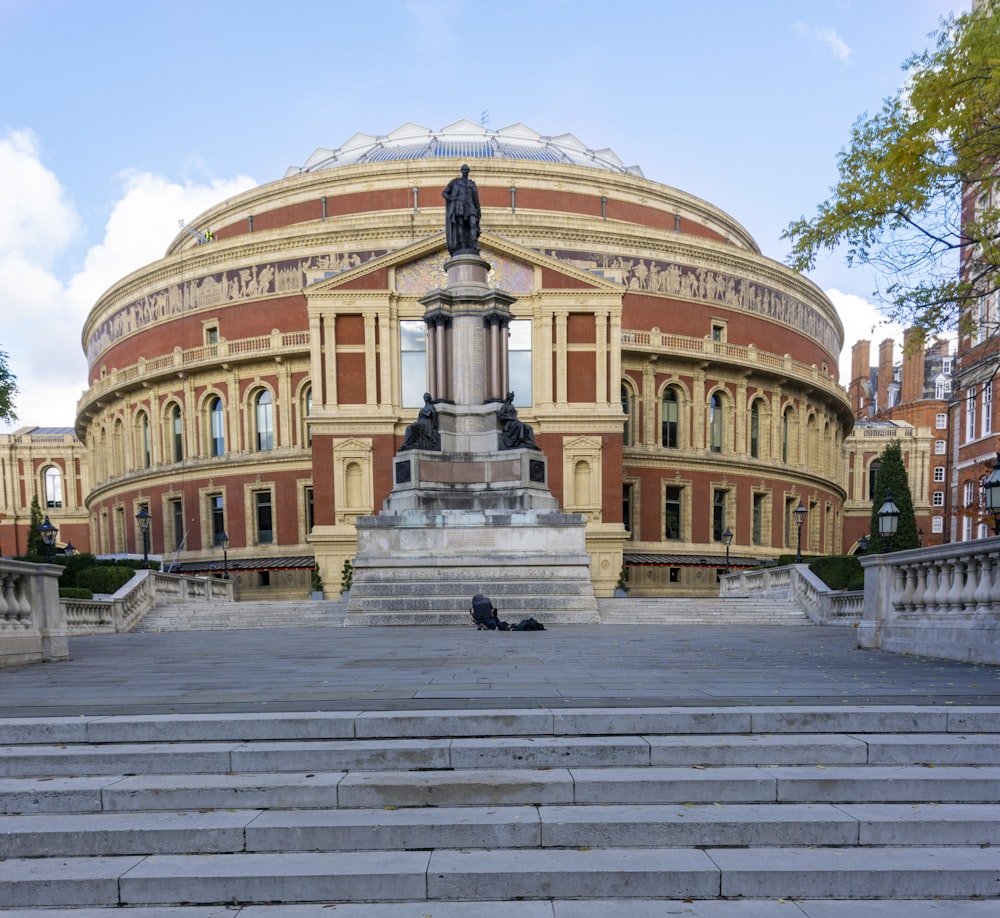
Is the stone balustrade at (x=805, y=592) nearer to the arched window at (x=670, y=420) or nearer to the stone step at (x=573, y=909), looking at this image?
the arched window at (x=670, y=420)

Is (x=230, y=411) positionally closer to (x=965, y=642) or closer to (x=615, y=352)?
(x=615, y=352)

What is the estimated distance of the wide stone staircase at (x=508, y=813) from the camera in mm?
4359

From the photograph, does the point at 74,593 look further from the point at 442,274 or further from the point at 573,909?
the point at 442,274

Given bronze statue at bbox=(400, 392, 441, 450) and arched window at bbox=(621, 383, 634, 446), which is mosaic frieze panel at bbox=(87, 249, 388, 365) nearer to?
arched window at bbox=(621, 383, 634, 446)

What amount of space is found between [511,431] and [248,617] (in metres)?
8.87

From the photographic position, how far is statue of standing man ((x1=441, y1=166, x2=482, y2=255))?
69.8 feet

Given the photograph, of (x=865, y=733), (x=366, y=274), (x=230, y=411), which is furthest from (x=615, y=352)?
(x=865, y=733)

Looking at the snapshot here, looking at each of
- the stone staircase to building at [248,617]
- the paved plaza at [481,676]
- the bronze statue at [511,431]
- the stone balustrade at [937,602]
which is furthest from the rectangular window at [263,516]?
the stone balustrade at [937,602]

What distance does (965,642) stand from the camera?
371 inches

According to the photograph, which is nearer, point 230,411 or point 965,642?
point 965,642

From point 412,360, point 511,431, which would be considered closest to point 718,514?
point 412,360

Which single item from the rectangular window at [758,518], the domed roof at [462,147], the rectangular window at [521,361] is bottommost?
the rectangular window at [758,518]

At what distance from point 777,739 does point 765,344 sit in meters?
43.3

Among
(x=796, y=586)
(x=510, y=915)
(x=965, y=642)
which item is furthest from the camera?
(x=796, y=586)
